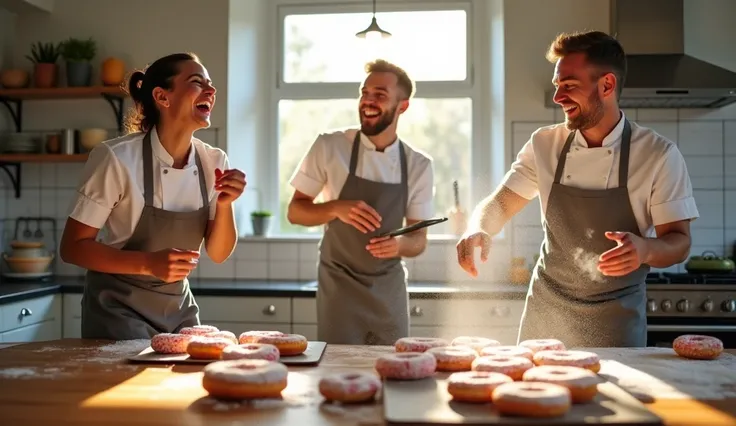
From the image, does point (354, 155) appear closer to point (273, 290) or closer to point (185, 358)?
point (273, 290)

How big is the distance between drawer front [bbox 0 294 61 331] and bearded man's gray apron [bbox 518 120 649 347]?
2.36m

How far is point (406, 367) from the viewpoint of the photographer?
1.70 m

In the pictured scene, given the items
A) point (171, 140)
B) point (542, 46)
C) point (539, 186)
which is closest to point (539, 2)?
point (542, 46)

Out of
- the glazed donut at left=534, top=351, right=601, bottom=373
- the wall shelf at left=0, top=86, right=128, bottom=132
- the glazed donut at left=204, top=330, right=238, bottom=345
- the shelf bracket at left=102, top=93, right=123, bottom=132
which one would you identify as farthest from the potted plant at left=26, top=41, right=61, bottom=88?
the glazed donut at left=534, top=351, right=601, bottom=373

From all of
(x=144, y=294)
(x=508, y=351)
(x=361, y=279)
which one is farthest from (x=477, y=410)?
(x=361, y=279)

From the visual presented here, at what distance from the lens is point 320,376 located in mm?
1811

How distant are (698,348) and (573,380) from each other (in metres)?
0.62

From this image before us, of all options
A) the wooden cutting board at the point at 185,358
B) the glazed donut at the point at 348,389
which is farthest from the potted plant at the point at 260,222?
the glazed donut at the point at 348,389

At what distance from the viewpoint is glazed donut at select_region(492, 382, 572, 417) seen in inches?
54.6

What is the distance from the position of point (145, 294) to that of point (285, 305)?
Result: 5.12 feet

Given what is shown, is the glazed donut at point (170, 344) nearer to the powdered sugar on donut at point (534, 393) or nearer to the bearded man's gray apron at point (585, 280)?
the powdered sugar on donut at point (534, 393)

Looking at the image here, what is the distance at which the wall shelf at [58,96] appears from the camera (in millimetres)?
4301

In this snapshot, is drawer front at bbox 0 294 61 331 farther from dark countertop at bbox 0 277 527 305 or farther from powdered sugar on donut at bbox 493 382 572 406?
powdered sugar on donut at bbox 493 382 572 406

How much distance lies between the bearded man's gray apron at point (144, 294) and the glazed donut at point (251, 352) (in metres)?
0.51
